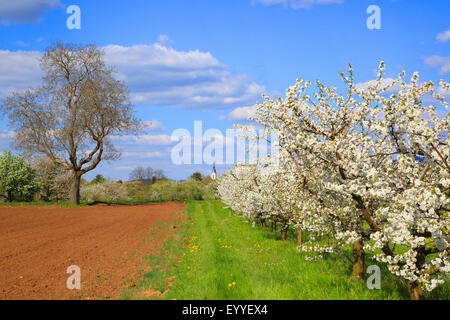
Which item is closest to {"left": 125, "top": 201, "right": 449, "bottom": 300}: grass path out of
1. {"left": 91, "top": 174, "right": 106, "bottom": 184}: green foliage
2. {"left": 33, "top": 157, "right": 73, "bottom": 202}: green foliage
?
{"left": 33, "top": 157, "right": 73, "bottom": 202}: green foliage

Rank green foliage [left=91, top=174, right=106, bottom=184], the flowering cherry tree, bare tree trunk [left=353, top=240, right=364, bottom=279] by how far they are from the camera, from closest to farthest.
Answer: the flowering cherry tree, bare tree trunk [left=353, top=240, right=364, bottom=279], green foliage [left=91, top=174, right=106, bottom=184]

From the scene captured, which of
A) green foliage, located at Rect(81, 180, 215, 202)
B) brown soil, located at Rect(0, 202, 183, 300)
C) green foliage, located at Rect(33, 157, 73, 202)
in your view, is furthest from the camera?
green foliage, located at Rect(81, 180, 215, 202)

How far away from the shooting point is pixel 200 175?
121m

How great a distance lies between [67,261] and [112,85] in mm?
33767

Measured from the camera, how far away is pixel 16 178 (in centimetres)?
4966

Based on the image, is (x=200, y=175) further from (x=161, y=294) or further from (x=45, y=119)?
(x=161, y=294)

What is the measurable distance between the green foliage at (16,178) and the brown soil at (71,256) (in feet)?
91.0

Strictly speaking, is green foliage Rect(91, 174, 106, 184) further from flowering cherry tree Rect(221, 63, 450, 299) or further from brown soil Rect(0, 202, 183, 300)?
flowering cherry tree Rect(221, 63, 450, 299)

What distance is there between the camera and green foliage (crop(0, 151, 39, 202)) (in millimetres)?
49562

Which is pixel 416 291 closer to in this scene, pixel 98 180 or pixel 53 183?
pixel 53 183

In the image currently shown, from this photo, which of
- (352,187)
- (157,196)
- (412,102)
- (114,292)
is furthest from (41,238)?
(157,196)

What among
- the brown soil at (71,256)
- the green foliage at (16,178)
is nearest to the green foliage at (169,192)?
the green foliage at (16,178)

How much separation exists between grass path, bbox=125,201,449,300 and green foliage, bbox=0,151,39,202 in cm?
4432

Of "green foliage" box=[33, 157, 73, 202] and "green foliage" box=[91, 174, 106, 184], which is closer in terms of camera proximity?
"green foliage" box=[33, 157, 73, 202]
